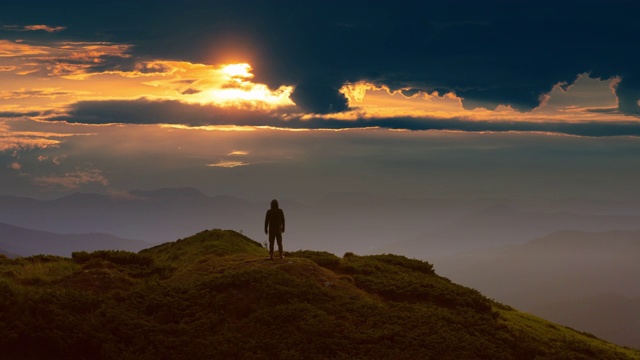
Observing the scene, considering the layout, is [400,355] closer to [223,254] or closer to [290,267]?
[290,267]

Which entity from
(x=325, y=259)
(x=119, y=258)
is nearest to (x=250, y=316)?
(x=325, y=259)

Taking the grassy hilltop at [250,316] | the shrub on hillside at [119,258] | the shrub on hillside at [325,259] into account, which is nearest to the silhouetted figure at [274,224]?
the grassy hilltop at [250,316]

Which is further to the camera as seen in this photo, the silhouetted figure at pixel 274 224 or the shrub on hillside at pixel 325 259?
the shrub on hillside at pixel 325 259

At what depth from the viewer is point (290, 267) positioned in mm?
33250

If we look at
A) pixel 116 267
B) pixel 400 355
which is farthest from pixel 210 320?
pixel 116 267

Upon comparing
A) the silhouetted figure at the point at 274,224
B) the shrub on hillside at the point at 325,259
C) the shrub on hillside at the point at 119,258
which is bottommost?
the shrub on hillside at the point at 325,259

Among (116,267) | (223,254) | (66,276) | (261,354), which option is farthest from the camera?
(223,254)

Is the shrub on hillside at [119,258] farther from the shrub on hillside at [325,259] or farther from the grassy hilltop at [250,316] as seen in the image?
the shrub on hillside at [325,259]

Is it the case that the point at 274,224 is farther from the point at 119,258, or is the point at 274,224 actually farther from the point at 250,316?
the point at 119,258

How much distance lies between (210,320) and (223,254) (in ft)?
42.7

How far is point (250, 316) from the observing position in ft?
92.1

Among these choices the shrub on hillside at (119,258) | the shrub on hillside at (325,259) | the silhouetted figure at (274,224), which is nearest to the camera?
the silhouetted figure at (274,224)

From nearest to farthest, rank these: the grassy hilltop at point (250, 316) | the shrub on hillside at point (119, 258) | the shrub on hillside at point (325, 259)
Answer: the grassy hilltop at point (250, 316) → the shrub on hillside at point (119, 258) → the shrub on hillside at point (325, 259)

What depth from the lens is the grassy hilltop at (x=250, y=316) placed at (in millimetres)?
25719
